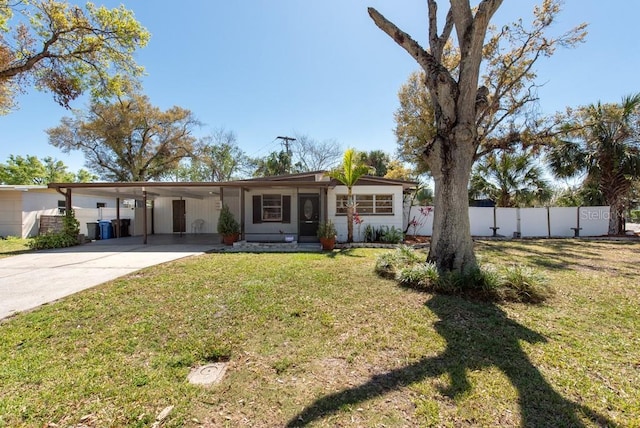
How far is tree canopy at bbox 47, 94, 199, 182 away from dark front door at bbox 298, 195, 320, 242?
56.3 ft

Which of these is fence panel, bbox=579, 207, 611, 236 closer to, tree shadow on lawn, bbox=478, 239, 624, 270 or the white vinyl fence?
the white vinyl fence

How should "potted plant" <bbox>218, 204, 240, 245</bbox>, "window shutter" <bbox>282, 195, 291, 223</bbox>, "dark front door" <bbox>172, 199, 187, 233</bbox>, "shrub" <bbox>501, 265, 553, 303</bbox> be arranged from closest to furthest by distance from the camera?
"shrub" <bbox>501, 265, 553, 303</bbox>, "potted plant" <bbox>218, 204, 240, 245</bbox>, "window shutter" <bbox>282, 195, 291, 223</bbox>, "dark front door" <bbox>172, 199, 187, 233</bbox>

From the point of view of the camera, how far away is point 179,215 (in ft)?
56.2

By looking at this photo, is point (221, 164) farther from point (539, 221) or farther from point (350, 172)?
point (539, 221)

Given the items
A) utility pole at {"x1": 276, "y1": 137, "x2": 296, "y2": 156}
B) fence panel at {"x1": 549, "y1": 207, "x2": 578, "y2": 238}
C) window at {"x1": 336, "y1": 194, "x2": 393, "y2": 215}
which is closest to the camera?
window at {"x1": 336, "y1": 194, "x2": 393, "y2": 215}

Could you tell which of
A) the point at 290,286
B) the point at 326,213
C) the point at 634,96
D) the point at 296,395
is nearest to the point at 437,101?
the point at 290,286

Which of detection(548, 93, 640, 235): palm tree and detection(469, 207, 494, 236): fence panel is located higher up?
detection(548, 93, 640, 235): palm tree

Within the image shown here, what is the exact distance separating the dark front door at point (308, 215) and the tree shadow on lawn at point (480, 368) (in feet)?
28.8

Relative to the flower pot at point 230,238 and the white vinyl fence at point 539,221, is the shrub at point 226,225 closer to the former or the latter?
the flower pot at point 230,238

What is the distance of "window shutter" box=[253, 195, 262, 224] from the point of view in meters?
13.2

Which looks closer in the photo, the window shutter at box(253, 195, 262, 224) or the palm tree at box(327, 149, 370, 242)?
the palm tree at box(327, 149, 370, 242)

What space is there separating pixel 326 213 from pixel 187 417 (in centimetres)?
1034

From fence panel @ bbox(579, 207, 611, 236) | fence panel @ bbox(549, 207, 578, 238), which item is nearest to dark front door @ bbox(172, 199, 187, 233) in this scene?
fence panel @ bbox(549, 207, 578, 238)

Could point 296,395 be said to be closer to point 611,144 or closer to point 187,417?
point 187,417
